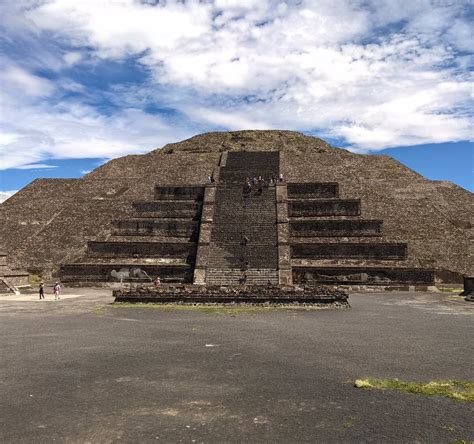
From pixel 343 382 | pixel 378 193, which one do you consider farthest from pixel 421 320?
pixel 378 193

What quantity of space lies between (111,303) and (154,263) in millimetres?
7159

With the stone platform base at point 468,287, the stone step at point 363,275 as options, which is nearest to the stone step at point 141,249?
the stone step at point 363,275

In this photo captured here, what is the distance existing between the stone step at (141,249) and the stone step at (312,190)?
344 inches

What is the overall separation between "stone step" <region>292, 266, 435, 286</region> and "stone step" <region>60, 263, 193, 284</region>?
6040 mm

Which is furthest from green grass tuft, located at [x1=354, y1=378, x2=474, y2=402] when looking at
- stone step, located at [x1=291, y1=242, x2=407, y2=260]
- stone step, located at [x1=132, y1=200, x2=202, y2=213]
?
stone step, located at [x1=132, y1=200, x2=202, y2=213]

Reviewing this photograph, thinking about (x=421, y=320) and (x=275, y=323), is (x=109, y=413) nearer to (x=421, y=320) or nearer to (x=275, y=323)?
(x=275, y=323)

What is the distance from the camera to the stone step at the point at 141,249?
25.4 meters

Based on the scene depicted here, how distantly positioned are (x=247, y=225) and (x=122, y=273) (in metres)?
7.51

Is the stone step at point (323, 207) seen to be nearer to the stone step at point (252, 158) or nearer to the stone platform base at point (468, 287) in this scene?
the stone step at point (252, 158)

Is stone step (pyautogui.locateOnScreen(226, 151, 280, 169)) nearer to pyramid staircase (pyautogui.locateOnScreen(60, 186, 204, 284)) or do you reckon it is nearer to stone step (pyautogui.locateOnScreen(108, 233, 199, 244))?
pyramid staircase (pyautogui.locateOnScreen(60, 186, 204, 284))

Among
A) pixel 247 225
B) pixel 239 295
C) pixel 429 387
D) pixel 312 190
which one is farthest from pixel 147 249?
pixel 429 387

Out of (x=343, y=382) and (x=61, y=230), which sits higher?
(x=61, y=230)

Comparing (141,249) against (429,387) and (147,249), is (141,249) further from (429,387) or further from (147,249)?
(429,387)

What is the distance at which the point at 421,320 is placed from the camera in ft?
44.4
